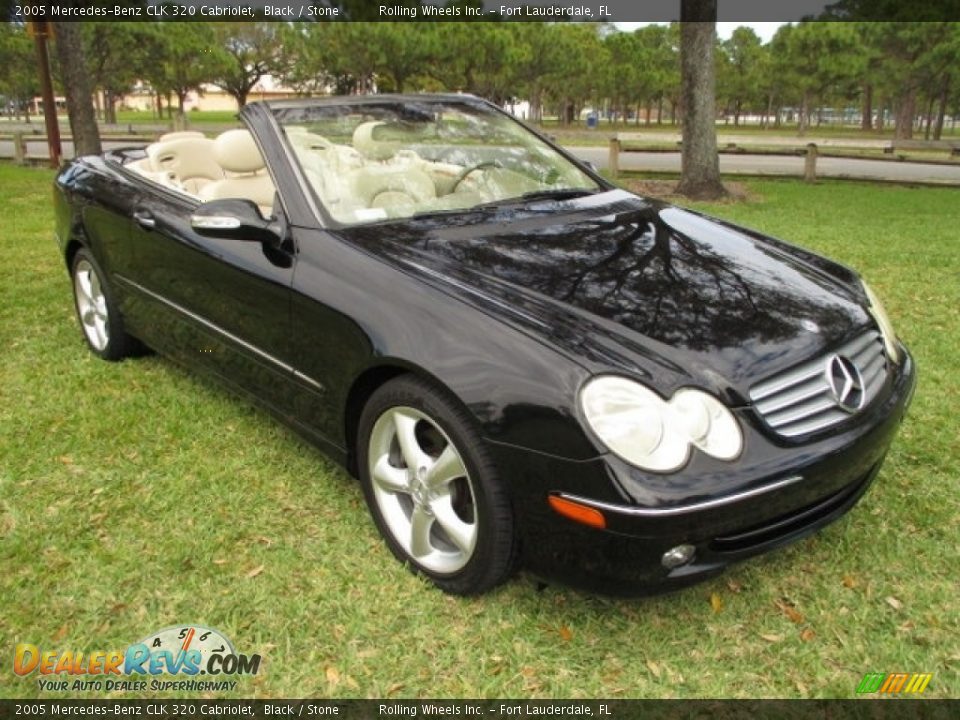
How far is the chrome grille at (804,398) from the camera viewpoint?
227 cm

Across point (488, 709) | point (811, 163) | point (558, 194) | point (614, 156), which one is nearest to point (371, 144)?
point (558, 194)

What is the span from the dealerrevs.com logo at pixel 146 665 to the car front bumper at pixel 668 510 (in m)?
0.92

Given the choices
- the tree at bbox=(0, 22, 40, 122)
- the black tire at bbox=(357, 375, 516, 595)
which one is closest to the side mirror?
the black tire at bbox=(357, 375, 516, 595)

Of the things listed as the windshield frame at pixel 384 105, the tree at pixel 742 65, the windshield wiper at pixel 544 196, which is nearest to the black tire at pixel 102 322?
the windshield frame at pixel 384 105

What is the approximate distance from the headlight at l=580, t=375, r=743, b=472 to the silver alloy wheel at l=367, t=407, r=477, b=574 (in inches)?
18.3

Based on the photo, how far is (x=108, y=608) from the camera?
8.38ft

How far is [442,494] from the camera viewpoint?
8.29 ft

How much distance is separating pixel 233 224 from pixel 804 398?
1.96 metres

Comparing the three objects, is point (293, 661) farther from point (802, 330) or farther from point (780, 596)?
point (802, 330)

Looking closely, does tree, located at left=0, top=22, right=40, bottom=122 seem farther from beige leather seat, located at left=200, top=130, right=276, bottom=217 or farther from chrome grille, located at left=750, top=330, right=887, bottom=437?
chrome grille, located at left=750, top=330, right=887, bottom=437

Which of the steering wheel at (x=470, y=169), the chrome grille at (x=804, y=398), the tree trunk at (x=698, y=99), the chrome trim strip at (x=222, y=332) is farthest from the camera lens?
the tree trunk at (x=698, y=99)

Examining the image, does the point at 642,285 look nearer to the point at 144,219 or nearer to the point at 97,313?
the point at 144,219

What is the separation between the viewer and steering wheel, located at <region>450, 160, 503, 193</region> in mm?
3483

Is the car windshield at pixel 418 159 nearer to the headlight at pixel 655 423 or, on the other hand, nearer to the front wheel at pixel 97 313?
the headlight at pixel 655 423
